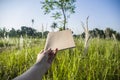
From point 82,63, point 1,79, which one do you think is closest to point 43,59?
point 82,63

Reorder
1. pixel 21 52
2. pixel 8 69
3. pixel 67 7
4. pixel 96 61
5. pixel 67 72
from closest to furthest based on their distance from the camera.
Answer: pixel 67 72, pixel 96 61, pixel 8 69, pixel 21 52, pixel 67 7

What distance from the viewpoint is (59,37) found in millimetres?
1157

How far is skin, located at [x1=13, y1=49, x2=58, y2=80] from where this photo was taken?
0.95 m

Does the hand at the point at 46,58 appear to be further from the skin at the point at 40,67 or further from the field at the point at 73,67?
the field at the point at 73,67

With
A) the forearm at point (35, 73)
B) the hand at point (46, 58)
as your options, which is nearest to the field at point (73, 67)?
the hand at point (46, 58)

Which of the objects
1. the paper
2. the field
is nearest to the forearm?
the paper

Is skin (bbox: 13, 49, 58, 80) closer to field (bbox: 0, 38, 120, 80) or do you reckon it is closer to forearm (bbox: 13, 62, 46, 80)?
forearm (bbox: 13, 62, 46, 80)

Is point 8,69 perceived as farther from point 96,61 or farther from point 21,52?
point 96,61

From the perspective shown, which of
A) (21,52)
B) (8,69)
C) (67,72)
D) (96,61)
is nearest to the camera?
(67,72)

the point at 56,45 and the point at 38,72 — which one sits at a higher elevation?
the point at 56,45

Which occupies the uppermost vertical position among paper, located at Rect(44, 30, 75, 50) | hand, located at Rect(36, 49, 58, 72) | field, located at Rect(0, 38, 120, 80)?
paper, located at Rect(44, 30, 75, 50)

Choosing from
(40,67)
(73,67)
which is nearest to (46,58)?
(40,67)

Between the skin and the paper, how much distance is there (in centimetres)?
5

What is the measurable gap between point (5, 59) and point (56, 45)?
164cm
